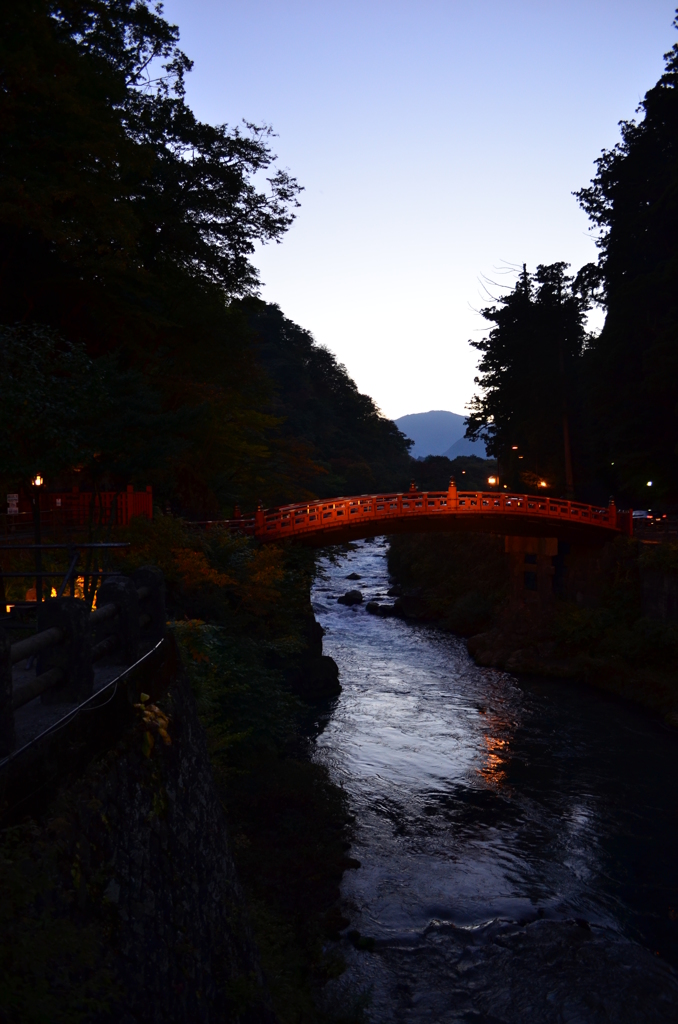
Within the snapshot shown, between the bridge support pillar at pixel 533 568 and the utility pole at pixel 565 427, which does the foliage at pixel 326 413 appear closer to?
→ the utility pole at pixel 565 427

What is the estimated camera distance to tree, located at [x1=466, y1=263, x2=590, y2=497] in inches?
1593

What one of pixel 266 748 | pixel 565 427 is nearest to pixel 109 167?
pixel 266 748

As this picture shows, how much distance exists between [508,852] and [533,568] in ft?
66.2

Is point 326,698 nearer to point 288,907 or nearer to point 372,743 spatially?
point 372,743

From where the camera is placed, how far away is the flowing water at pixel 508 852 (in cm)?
1073

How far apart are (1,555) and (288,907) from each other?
10.4 metres

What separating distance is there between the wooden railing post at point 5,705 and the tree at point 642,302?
2811 centimetres

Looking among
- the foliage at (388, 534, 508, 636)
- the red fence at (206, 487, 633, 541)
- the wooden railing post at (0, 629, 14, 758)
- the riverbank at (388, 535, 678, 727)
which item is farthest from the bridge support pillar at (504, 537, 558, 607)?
the wooden railing post at (0, 629, 14, 758)

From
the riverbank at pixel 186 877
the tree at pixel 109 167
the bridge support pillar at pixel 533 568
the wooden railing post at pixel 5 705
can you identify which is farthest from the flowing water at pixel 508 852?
the tree at pixel 109 167

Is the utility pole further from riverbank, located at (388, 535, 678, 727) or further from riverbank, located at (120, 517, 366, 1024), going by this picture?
riverbank, located at (120, 517, 366, 1024)

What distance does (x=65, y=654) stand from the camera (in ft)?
17.7

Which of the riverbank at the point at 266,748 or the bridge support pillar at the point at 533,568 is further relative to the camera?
the bridge support pillar at the point at 533,568

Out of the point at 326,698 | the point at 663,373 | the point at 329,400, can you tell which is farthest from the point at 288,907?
the point at 329,400

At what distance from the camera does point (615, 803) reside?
17281mm
